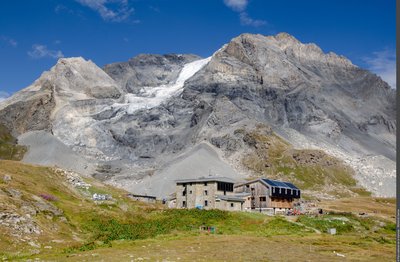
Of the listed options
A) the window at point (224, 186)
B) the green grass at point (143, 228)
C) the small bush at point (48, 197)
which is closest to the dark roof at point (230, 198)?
the window at point (224, 186)

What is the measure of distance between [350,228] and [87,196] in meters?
47.0

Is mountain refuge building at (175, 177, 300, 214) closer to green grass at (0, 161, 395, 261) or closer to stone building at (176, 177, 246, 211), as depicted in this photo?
stone building at (176, 177, 246, 211)

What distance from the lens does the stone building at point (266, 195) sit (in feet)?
363

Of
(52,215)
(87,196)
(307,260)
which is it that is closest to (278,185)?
(87,196)

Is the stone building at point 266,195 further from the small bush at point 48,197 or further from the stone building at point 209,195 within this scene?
the small bush at point 48,197

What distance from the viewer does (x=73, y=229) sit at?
198 ft

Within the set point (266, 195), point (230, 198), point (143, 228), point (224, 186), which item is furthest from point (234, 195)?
point (143, 228)

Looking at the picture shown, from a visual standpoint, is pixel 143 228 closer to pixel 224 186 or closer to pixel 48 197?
pixel 48 197

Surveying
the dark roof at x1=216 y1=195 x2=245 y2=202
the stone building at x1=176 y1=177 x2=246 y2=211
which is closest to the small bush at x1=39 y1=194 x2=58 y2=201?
the stone building at x1=176 y1=177 x2=246 y2=211

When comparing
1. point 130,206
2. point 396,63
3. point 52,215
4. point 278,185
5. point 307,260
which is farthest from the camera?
point 278,185

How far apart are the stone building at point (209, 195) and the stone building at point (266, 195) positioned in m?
5.67

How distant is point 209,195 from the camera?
10306 centimetres

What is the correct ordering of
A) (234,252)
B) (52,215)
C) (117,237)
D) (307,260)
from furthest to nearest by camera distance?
(52,215), (117,237), (234,252), (307,260)

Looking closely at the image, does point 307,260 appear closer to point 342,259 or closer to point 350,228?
point 342,259
